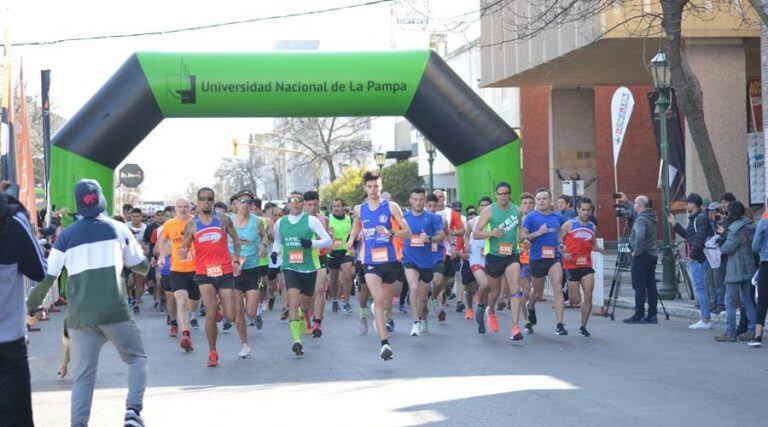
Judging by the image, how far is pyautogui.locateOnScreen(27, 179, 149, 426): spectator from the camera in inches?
308

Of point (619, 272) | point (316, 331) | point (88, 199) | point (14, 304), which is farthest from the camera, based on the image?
point (619, 272)

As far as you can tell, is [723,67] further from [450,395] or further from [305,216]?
[450,395]

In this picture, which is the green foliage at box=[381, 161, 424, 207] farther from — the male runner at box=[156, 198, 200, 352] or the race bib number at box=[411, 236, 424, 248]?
the male runner at box=[156, 198, 200, 352]

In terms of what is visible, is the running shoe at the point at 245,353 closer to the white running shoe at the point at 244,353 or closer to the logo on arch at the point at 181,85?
the white running shoe at the point at 244,353

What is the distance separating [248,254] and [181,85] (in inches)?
320

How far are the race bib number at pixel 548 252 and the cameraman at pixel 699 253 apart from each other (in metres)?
1.85

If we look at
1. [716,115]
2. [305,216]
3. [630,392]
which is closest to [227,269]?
[305,216]

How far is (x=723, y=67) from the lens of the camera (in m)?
24.7

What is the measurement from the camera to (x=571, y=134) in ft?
108

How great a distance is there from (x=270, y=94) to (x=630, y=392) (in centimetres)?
1297

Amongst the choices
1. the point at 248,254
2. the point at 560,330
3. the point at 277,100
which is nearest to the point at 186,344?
the point at 248,254

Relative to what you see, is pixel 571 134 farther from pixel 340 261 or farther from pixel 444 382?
pixel 444 382

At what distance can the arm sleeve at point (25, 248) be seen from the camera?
21.4ft

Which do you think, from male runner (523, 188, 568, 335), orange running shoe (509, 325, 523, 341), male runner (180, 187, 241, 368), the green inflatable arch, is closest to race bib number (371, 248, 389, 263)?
male runner (180, 187, 241, 368)
